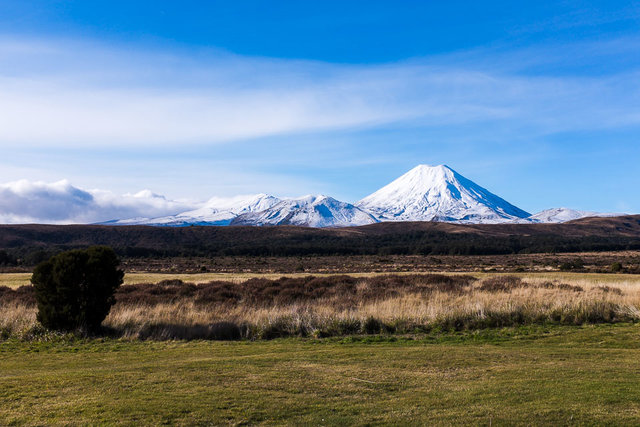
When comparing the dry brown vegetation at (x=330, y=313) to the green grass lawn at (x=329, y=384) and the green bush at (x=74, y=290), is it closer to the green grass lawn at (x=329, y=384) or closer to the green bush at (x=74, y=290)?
the green bush at (x=74, y=290)

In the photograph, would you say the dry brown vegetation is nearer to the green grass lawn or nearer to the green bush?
the green bush

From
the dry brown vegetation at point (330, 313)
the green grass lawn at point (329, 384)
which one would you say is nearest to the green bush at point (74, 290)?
the dry brown vegetation at point (330, 313)

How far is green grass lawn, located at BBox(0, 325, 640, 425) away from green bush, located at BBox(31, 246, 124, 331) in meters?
2.43

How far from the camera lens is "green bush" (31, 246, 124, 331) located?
17.4 m

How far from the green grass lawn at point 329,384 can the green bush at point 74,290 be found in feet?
7.96

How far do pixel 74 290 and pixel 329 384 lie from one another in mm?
11769

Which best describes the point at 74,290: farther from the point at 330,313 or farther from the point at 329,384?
the point at 329,384

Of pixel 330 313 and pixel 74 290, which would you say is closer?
pixel 74 290

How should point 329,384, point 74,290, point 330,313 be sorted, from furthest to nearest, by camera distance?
point 330,313 → point 74,290 → point 329,384

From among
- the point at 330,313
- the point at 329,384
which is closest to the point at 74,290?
the point at 330,313

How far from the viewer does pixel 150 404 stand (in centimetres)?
794

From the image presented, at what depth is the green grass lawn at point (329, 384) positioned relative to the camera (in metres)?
7.47

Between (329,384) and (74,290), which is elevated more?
(74,290)

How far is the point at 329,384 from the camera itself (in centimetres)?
952
